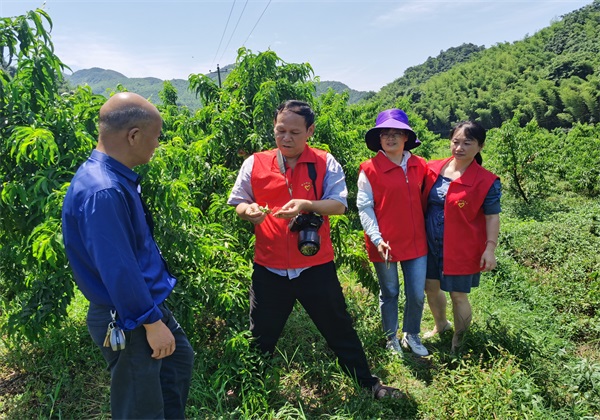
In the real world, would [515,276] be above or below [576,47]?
below

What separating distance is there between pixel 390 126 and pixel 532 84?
170ft

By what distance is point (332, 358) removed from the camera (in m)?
3.29

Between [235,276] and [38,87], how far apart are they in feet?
5.58

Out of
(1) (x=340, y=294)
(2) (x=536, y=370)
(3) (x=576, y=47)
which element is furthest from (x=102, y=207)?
(3) (x=576, y=47)

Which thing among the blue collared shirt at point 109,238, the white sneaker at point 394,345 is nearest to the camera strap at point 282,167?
the blue collared shirt at point 109,238

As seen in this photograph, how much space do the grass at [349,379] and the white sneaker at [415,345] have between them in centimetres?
6

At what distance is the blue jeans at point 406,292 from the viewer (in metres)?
3.15

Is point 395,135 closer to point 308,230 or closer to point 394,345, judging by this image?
point 308,230

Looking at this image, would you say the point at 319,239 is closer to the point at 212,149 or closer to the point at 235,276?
the point at 235,276

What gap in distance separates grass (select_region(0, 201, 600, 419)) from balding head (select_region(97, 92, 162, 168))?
137cm

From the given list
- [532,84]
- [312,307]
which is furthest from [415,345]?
[532,84]

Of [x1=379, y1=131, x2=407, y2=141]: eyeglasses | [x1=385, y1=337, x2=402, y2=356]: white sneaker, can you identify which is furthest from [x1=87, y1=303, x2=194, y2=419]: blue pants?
[x1=379, y1=131, x2=407, y2=141]: eyeglasses

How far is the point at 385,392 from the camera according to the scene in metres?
2.76

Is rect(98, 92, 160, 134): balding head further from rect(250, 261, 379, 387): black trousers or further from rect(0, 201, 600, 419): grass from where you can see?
rect(0, 201, 600, 419): grass
